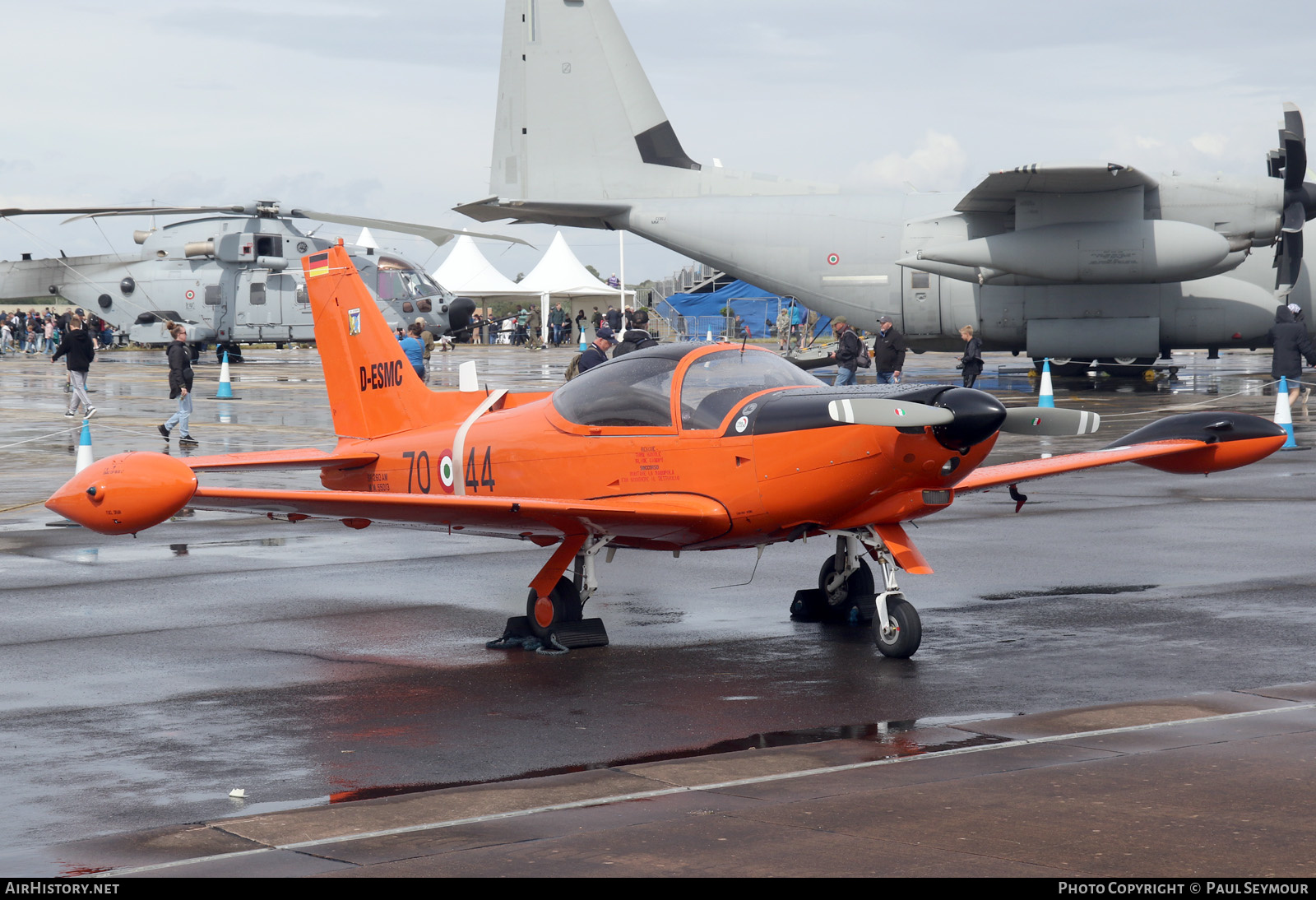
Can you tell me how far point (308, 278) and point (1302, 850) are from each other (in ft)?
33.0

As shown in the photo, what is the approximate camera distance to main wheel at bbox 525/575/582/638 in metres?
9.16

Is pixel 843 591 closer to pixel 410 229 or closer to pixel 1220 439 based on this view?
pixel 1220 439

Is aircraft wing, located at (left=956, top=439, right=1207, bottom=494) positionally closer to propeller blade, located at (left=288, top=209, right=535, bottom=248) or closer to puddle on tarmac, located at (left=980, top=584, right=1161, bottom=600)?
puddle on tarmac, located at (left=980, top=584, right=1161, bottom=600)

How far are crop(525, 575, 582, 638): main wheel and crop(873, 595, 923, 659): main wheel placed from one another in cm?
207

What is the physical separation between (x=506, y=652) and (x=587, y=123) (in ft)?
77.5

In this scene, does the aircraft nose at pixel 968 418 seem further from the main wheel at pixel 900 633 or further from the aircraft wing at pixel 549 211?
the aircraft wing at pixel 549 211

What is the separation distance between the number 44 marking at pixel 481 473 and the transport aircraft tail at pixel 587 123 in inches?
833

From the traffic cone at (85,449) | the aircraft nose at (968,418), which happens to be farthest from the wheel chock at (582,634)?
the traffic cone at (85,449)

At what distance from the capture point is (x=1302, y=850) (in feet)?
15.2

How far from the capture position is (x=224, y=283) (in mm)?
42125

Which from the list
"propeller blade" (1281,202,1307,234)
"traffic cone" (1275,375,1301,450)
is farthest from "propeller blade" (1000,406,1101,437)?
"propeller blade" (1281,202,1307,234)

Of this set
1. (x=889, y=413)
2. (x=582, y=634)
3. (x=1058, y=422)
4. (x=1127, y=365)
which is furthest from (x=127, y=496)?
(x=1127, y=365)

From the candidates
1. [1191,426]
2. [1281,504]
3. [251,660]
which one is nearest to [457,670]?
[251,660]

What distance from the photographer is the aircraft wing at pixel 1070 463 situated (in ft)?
32.0
